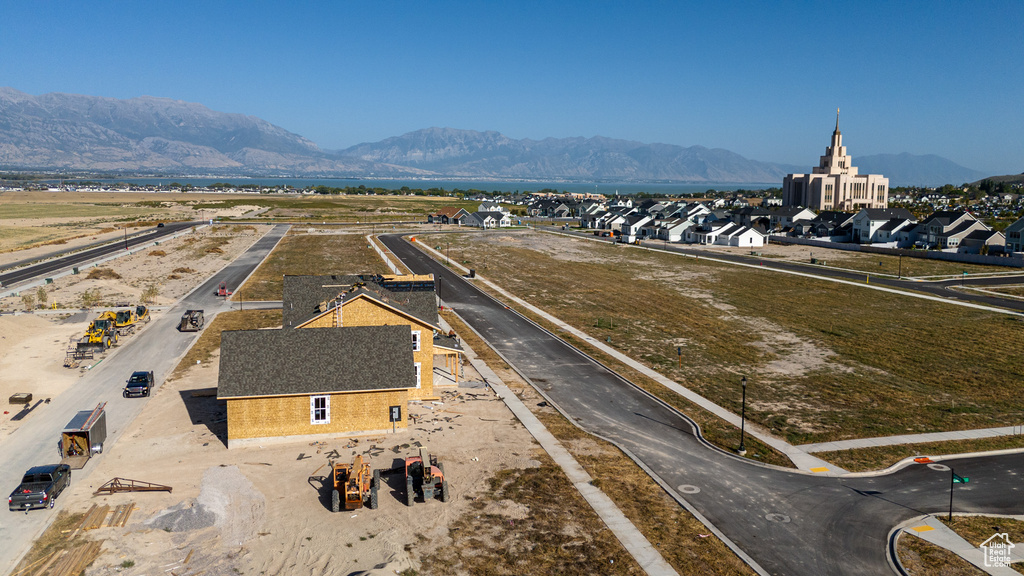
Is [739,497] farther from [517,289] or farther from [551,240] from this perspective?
[551,240]

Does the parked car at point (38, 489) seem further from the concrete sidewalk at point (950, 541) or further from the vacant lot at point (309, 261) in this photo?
the vacant lot at point (309, 261)

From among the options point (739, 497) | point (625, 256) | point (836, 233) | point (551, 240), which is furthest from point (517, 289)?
point (836, 233)

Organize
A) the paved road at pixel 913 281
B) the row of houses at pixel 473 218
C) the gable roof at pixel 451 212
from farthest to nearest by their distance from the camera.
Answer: the gable roof at pixel 451 212, the row of houses at pixel 473 218, the paved road at pixel 913 281

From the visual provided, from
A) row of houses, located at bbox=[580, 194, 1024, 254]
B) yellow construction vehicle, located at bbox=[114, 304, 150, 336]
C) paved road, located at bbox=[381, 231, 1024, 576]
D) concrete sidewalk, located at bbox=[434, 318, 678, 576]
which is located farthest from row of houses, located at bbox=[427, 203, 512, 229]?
paved road, located at bbox=[381, 231, 1024, 576]

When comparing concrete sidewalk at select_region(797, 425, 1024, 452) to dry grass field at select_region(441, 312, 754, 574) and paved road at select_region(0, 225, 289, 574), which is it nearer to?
dry grass field at select_region(441, 312, 754, 574)

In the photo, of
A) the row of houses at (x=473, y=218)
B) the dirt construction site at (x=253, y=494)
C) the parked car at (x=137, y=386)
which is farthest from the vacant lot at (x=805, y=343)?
the row of houses at (x=473, y=218)

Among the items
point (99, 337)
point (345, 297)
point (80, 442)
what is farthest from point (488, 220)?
point (80, 442)
